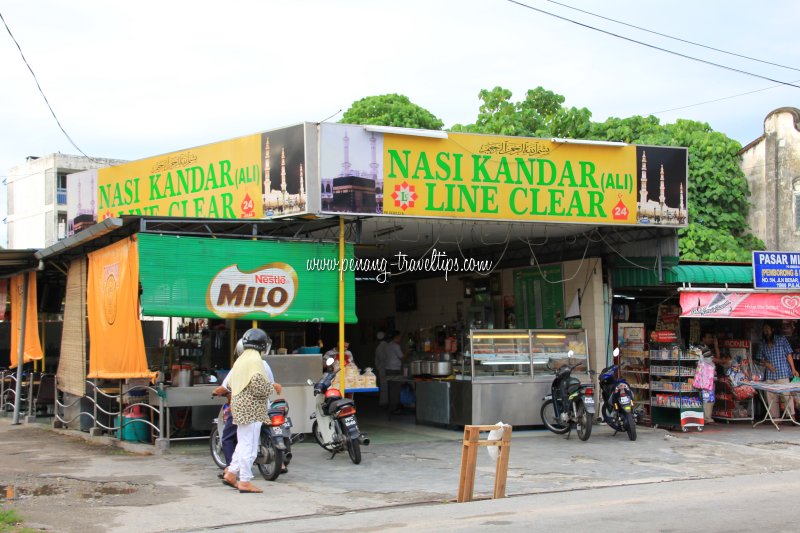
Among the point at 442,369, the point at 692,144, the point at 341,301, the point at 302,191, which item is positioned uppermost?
the point at 692,144

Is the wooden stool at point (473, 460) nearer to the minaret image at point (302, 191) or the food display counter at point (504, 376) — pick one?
the minaret image at point (302, 191)

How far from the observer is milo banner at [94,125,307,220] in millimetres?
12711

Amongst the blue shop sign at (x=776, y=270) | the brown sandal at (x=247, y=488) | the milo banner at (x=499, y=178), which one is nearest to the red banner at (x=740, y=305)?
the blue shop sign at (x=776, y=270)

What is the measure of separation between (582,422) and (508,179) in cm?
402

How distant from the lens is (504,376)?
48.3 ft

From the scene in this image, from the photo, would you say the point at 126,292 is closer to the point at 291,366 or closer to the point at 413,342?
the point at 291,366

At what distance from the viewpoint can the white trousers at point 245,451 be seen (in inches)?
370

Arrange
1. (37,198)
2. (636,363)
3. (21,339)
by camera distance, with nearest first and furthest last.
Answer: (636,363), (21,339), (37,198)

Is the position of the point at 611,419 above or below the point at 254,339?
below

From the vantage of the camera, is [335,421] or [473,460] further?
[335,421]

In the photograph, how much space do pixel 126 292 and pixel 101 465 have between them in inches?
96.1

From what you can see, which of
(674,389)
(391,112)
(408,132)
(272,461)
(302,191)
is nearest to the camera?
(272,461)

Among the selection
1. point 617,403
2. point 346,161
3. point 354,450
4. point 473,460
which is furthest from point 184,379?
point 617,403

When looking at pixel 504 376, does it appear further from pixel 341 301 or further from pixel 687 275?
pixel 687 275
